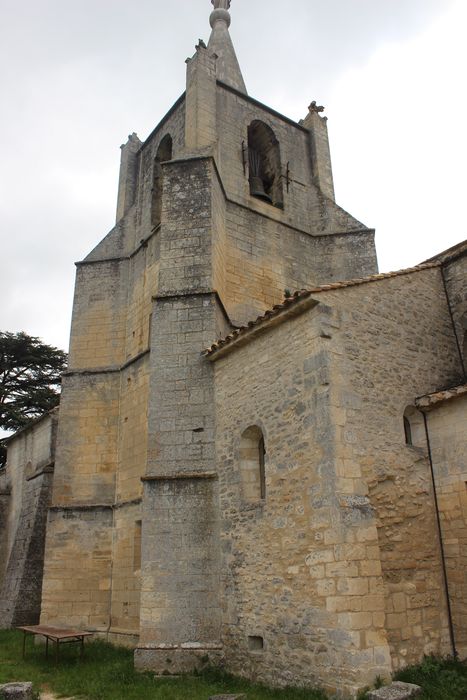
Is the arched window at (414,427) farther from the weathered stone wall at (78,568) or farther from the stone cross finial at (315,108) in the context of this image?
the stone cross finial at (315,108)

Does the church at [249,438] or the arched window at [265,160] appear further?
the arched window at [265,160]

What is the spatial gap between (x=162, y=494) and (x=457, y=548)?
4395 mm

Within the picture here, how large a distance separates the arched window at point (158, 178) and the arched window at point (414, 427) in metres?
7.48

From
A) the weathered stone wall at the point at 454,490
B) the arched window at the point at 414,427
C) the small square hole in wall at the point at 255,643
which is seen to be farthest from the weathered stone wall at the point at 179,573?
the weathered stone wall at the point at 454,490

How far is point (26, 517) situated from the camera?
1449 centimetres

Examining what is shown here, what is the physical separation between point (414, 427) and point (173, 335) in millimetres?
4400

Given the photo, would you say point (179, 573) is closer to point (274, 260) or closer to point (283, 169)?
point (274, 260)

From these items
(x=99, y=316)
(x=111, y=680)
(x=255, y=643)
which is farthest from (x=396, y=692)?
(x=99, y=316)

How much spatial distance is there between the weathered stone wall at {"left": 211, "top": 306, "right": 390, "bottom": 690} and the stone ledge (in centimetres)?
30

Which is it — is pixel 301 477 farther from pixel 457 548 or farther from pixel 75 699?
pixel 75 699

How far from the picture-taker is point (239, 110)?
1377 cm

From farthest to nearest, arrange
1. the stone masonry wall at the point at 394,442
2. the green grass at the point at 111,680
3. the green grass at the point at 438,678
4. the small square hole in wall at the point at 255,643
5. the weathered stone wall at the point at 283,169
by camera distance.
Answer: the weathered stone wall at the point at 283,169
the small square hole in wall at the point at 255,643
the stone masonry wall at the point at 394,442
the green grass at the point at 111,680
the green grass at the point at 438,678

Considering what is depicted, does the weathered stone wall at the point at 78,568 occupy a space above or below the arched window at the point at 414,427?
below

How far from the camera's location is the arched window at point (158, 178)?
1320cm
